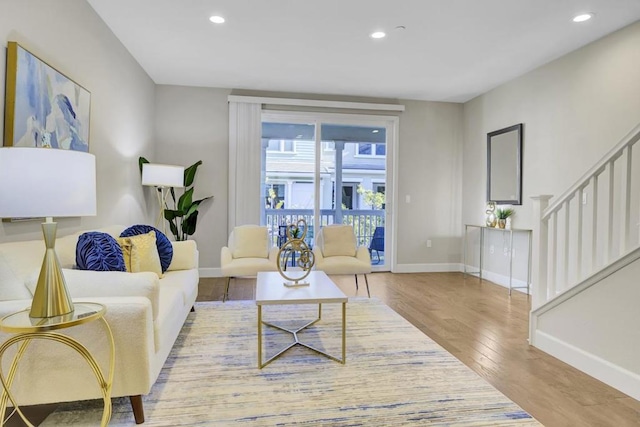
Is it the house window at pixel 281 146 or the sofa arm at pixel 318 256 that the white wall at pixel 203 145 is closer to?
the house window at pixel 281 146

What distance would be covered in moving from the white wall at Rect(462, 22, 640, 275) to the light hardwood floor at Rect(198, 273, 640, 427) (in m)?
0.97

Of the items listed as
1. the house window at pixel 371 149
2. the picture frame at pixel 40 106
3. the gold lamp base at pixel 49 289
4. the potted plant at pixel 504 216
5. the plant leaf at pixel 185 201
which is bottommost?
the gold lamp base at pixel 49 289

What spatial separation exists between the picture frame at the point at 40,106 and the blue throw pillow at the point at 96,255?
656mm

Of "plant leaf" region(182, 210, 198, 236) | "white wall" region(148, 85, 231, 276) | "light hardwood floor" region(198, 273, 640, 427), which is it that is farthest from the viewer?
"white wall" region(148, 85, 231, 276)

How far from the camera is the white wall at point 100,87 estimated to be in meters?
2.10

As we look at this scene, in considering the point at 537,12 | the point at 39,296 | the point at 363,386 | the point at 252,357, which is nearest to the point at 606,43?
the point at 537,12

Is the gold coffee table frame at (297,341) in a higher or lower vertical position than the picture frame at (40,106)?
lower

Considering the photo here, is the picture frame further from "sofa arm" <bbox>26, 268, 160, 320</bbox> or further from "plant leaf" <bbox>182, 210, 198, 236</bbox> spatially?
"plant leaf" <bbox>182, 210, 198, 236</bbox>

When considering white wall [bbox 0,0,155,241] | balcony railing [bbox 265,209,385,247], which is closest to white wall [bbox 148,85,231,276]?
white wall [bbox 0,0,155,241]

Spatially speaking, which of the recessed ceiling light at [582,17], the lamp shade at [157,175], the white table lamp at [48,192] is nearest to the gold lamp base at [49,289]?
the white table lamp at [48,192]

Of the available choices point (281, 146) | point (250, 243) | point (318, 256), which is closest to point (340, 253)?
point (318, 256)

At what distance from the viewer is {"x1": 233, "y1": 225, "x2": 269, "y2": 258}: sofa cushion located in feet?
13.3

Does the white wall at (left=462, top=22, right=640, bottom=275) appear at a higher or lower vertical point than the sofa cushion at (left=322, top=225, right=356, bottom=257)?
higher

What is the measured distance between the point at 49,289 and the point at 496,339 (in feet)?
9.53
